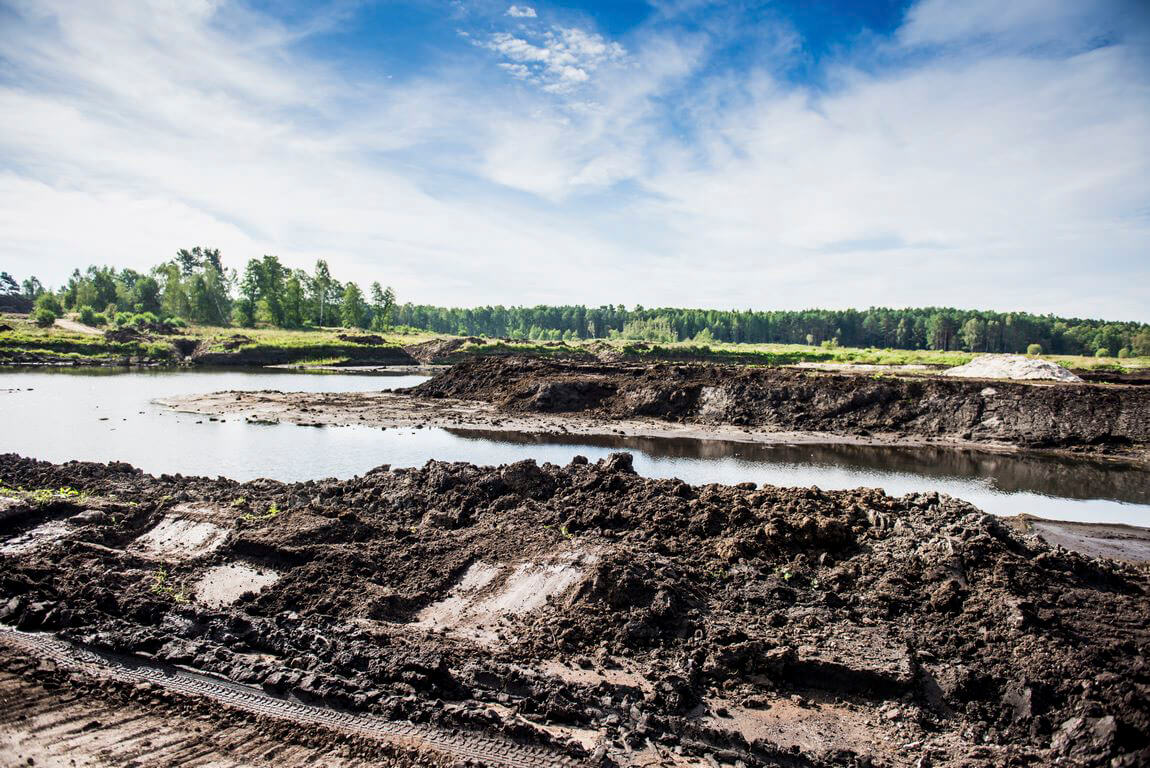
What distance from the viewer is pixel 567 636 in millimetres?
9445

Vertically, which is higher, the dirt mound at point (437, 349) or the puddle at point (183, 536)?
the dirt mound at point (437, 349)

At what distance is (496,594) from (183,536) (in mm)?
7624

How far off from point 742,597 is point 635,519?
3.89 meters

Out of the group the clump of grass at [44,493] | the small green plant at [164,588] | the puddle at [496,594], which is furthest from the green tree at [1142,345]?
the clump of grass at [44,493]

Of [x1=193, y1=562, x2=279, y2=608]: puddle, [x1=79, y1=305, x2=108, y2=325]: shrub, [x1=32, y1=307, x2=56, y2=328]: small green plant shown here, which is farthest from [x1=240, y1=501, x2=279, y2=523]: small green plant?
[x1=79, y1=305, x2=108, y2=325]: shrub

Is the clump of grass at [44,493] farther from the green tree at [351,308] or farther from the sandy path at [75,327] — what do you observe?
the green tree at [351,308]

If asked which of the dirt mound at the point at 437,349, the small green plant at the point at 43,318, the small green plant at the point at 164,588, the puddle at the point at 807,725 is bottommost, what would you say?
the puddle at the point at 807,725

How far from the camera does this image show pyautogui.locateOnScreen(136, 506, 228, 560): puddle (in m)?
12.9

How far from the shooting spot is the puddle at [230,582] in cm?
1095

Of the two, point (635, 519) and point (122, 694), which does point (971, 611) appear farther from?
point (122, 694)

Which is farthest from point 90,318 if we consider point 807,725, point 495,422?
point 807,725

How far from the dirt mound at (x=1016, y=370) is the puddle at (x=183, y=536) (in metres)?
50.8

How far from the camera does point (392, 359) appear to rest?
85.5 meters

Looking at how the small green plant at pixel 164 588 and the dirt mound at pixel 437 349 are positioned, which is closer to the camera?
the small green plant at pixel 164 588
